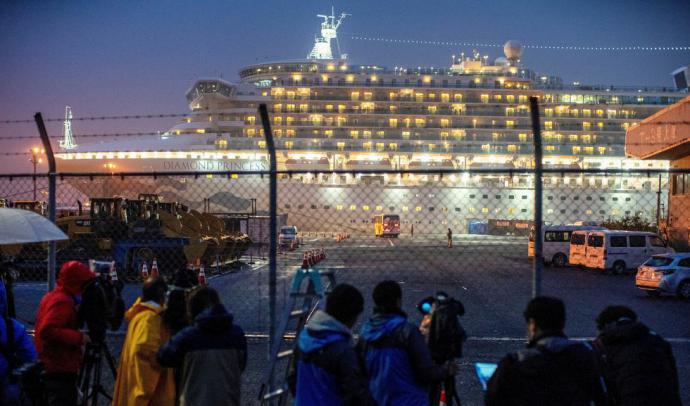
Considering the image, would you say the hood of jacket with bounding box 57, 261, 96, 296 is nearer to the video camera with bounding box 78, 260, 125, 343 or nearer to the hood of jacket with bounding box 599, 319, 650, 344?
the video camera with bounding box 78, 260, 125, 343

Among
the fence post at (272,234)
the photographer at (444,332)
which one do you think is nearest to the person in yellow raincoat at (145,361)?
the fence post at (272,234)

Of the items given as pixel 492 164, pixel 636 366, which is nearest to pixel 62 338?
pixel 636 366

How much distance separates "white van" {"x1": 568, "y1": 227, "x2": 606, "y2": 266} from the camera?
24625 mm

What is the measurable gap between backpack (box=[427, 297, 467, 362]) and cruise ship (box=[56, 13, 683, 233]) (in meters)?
43.3

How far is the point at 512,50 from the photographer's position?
66688mm

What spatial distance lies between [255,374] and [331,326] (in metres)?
3.90

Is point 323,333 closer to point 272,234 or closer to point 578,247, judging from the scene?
point 272,234

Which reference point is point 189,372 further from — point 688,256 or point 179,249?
point 179,249

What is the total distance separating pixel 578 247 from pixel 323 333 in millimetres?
23042

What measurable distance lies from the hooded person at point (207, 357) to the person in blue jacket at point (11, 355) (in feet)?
3.17

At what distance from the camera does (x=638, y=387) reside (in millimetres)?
3666

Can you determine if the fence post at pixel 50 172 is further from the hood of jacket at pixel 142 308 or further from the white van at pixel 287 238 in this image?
the white van at pixel 287 238

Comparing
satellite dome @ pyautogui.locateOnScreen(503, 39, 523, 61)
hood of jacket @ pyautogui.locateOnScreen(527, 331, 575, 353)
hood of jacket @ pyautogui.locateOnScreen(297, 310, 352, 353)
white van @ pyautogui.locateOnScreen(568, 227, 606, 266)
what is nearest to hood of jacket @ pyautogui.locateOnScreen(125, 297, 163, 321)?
hood of jacket @ pyautogui.locateOnScreen(297, 310, 352, 353)

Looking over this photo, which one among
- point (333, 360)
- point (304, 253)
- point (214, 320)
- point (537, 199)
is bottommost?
point (304, 253)
